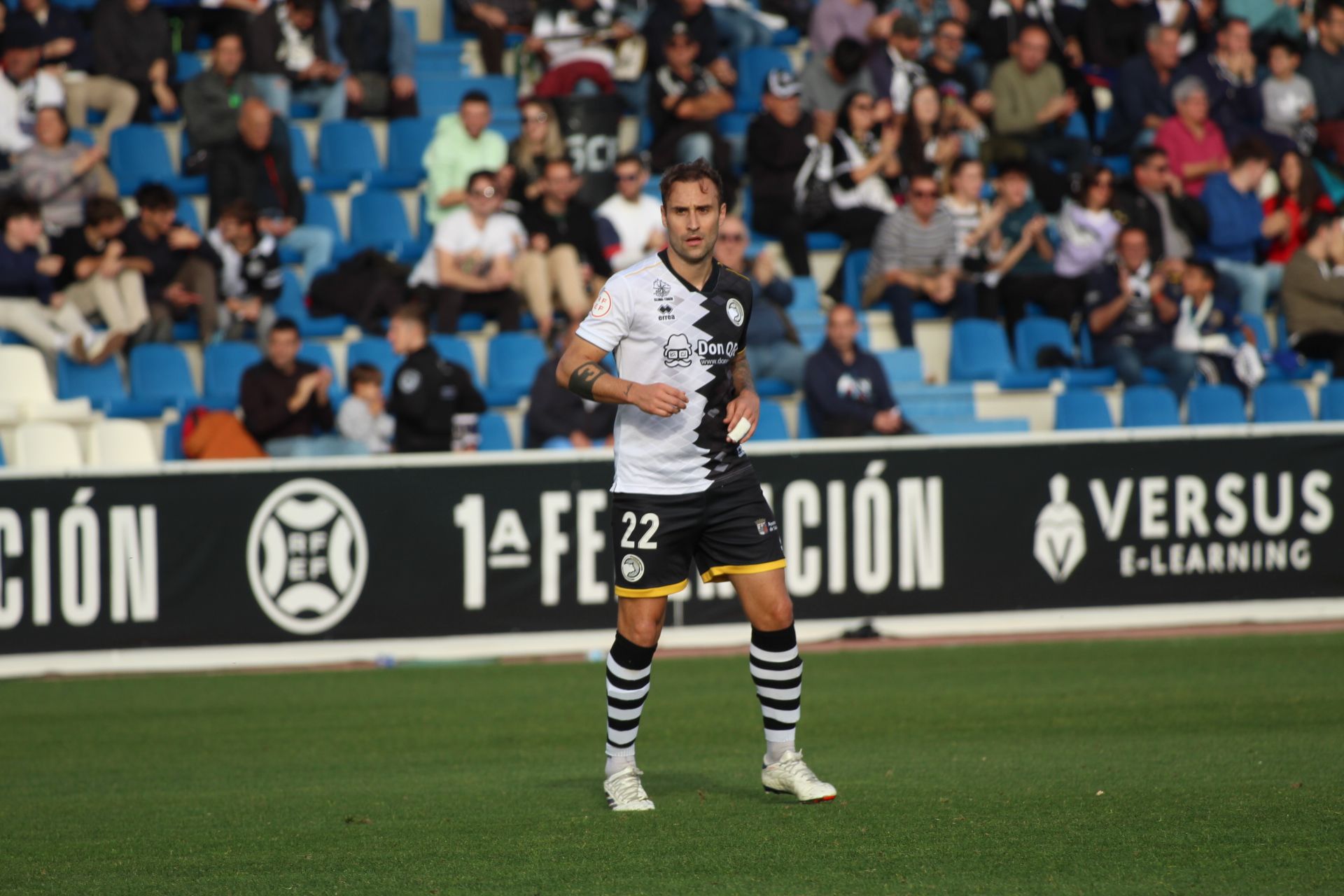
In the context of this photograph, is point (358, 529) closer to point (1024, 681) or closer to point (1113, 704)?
point (1024, 681)

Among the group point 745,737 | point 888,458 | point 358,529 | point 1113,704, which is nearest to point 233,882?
point 745,737

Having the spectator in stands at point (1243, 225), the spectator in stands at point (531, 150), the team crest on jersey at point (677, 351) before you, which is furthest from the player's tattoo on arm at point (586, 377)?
the spectator in stands at point (1243, 225)

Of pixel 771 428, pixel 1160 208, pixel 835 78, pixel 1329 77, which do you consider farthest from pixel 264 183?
pixel 1329 77

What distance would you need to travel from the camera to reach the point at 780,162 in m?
15.8

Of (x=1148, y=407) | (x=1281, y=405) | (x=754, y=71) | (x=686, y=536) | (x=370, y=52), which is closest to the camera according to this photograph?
(x=686, y=536)

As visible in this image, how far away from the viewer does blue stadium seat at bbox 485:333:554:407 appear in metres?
14.3

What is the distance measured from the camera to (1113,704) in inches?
346

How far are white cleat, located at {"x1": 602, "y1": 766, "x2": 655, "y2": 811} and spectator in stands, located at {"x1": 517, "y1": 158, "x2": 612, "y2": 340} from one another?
27.8ft

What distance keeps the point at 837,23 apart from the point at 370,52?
4.83m

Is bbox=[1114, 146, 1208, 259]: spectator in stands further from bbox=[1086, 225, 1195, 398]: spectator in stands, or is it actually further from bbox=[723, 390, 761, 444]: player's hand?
bbox=[723, 390, 761, 444]: player's hand

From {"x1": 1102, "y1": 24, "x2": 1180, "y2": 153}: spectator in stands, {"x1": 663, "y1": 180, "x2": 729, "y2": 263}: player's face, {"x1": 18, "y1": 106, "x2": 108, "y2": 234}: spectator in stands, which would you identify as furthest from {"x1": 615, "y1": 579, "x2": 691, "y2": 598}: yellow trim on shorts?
{"x1": 1102, "y1": 24, "x2": 1180, "y2": 153}: spectator in stands

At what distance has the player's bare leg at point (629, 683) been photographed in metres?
6.07

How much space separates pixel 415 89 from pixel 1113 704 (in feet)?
34.7

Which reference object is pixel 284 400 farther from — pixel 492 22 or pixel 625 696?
pixel 625 696
